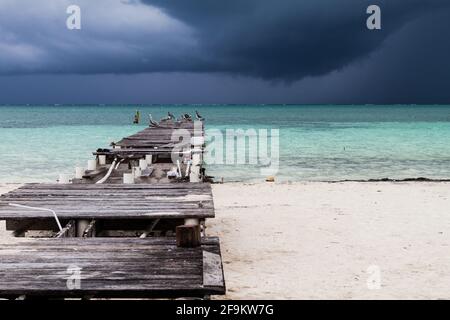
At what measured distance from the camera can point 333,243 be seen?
1063 centimetres

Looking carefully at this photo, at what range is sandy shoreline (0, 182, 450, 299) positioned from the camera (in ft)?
25.9

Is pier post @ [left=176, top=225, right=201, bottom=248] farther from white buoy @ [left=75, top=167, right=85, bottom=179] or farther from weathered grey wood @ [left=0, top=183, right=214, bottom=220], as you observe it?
white buoy @ [left=75, top=167, right=85, bottom=179]

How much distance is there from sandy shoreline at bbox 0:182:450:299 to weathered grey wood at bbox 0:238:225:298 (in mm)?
1863

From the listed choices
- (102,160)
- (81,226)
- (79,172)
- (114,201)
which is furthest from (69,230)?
(102,160)

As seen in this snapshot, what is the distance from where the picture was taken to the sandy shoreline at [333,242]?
7887 mm

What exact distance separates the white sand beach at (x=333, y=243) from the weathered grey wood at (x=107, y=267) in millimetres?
1806

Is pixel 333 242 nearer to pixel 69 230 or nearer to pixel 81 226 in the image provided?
pixel 81 226

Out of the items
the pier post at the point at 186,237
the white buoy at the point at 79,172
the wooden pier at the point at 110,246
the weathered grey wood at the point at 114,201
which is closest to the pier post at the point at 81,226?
the wooden pier at the point at 110,246

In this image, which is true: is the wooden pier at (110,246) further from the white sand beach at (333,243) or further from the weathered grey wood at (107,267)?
the white sand beach at (333,243)

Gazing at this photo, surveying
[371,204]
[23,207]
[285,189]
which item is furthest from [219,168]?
[23,207]

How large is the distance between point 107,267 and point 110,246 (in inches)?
30.4

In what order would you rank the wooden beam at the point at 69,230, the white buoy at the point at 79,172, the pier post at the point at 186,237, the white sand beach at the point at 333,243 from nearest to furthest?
the pier post at the point at 186,237 < the wooden beam at the point at 69,230 < the white sand beach at the point at 333,243 < the white buoy at the point at 79,172

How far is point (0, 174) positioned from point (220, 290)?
23258mm
